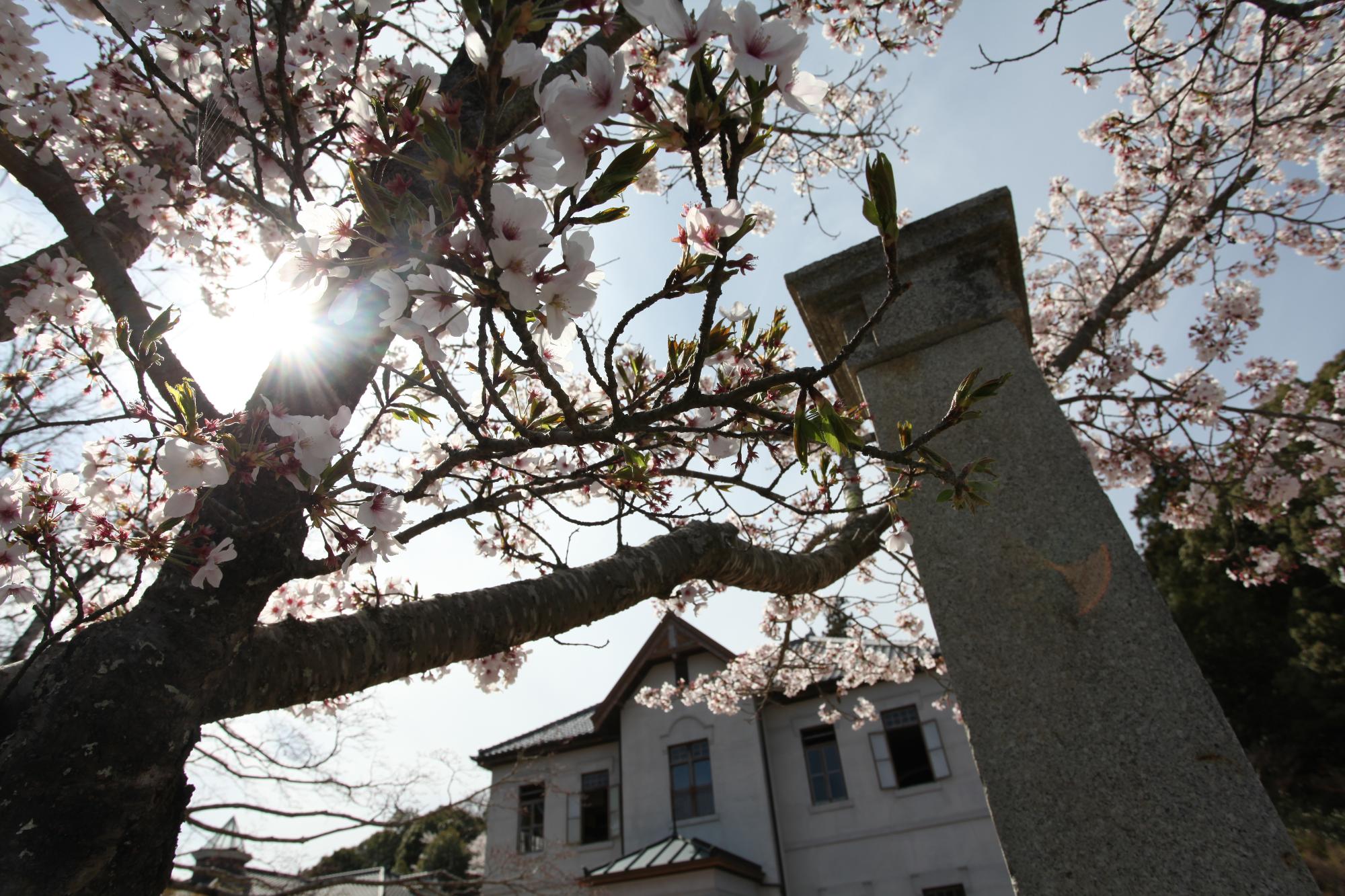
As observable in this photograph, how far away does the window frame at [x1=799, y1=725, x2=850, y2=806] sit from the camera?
37.4ft

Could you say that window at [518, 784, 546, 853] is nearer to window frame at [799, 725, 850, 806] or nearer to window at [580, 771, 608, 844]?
window at [580, 771, 608, 844]

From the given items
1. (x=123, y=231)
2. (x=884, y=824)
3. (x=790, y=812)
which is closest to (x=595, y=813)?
(x=790, y=812)

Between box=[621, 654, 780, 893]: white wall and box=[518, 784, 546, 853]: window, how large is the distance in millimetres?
1856

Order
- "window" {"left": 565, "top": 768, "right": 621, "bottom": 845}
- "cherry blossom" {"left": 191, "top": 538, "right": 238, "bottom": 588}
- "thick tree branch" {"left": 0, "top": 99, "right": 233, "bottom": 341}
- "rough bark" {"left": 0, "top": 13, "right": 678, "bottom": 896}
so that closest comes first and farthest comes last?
1. "rough bark" {"left": 0, "top": 13, "right": 678, "bottom": 896}
2. "cherry blossom" {"left": 191, "top": 538, "right": 238, "bottom": 588}
3. "thick tree branch" {"left": 0, "top": 99, "right": 233, "bottom": 341}
4. "window" {"left": 565, "top": 768, "right": 621, "bottom": 845}

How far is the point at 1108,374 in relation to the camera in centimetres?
541

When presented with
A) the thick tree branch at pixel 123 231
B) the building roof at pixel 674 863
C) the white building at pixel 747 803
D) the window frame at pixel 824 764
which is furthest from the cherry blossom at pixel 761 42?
the window frame at pixel 824 764

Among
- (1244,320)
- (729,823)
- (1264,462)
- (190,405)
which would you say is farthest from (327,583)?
(729,823)

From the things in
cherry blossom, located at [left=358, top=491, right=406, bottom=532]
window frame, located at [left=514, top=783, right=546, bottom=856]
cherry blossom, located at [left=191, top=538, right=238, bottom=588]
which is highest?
window frame, located at [left=514, top=783, right=546, bottom=856]

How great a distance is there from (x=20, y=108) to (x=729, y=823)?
1225 centimetres

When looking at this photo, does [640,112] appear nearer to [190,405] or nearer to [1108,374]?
[190,405]

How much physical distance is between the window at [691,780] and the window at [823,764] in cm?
176

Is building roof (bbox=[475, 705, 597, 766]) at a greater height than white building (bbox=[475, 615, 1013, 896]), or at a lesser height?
greater

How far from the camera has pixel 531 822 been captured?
13.1 m

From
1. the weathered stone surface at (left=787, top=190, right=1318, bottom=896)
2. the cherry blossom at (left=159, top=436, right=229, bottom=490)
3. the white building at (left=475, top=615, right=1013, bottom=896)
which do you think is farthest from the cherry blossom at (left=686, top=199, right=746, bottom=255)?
the white building at (left=475, top=615, right=1013, bottom=896)
